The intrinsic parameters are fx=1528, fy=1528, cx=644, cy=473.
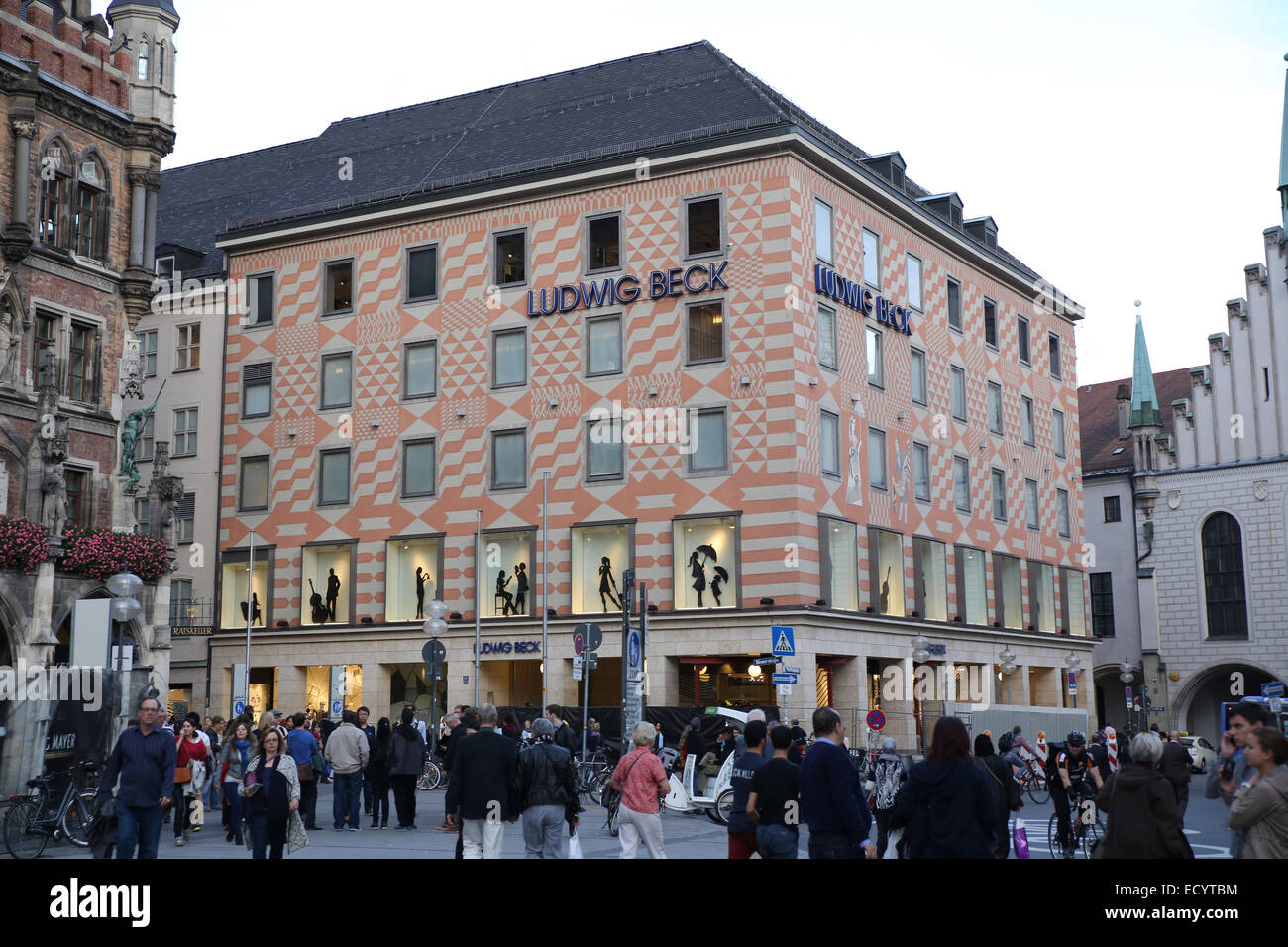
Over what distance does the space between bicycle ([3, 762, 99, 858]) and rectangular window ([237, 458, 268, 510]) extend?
32129 millimetres

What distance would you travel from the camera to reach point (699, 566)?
44719mm

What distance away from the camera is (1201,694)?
69438 millimetres

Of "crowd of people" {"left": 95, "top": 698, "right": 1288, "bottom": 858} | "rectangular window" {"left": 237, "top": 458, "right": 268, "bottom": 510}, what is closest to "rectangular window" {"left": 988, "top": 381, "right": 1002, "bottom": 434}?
"rectangular window" {"left": 237, "top": 458, "right": 268, "bottom": 510}

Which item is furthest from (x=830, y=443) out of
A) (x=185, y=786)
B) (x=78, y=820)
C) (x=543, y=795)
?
(x=543, y=795)

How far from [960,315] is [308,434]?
23312 millimetres

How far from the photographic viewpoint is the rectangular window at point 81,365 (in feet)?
124

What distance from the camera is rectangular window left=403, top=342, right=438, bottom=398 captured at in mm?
49875

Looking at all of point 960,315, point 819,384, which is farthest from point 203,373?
point 960,315

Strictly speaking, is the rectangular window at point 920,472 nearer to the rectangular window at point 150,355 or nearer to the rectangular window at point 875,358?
the rectangular window at point 875,358

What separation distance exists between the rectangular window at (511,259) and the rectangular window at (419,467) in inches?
227

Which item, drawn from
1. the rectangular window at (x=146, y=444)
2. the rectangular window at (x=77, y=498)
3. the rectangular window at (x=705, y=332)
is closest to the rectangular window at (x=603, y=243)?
the rectangular window at (x=705, y=332)

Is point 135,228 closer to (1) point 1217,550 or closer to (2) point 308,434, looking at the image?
(2) point 308,434

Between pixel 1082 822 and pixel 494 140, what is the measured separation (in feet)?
125
